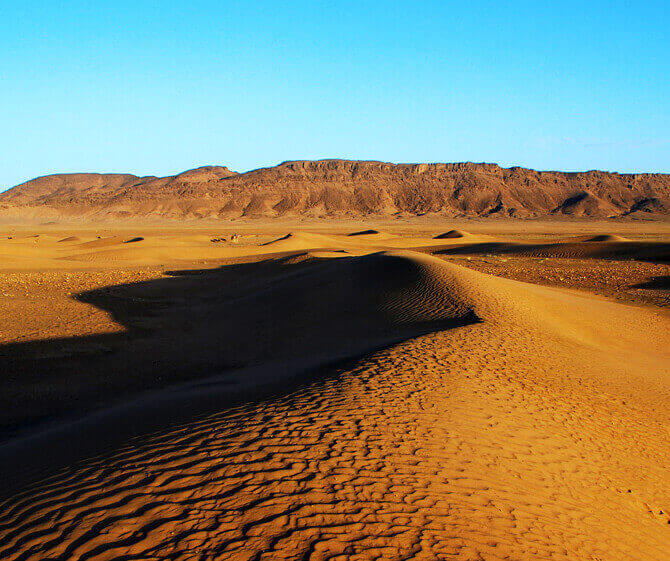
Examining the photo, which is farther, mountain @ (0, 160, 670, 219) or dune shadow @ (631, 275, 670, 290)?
mountain @ (0, 160, 670, 219)

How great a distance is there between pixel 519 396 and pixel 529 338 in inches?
173

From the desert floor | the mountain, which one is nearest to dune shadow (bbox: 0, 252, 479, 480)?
the desert floor

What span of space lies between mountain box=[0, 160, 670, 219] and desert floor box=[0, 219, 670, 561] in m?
121

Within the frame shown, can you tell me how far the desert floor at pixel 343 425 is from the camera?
401 cm

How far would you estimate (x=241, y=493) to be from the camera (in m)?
4.39

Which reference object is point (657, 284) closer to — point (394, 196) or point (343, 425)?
point (343, 425)

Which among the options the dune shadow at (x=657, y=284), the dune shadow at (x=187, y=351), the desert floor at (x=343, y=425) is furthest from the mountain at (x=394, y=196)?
the desert floor at (x=343, y=425)

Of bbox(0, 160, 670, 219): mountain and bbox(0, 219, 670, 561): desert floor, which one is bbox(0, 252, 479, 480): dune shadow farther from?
bbox(0, 160, 670, 219): mountain

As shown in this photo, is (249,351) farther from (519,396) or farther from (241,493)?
(241,493)

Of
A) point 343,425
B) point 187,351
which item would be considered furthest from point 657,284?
point 343,425

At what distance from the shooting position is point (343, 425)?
614cm

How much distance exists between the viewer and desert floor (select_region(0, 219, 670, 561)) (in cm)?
401

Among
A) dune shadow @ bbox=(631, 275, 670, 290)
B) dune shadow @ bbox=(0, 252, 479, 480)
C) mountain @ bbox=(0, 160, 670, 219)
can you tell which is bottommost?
dune shadow @ bbox=(631, 275, 670, 290)

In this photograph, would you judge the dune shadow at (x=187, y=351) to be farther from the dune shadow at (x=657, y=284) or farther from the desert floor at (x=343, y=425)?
the dune shadow at (x=657, y=284)
